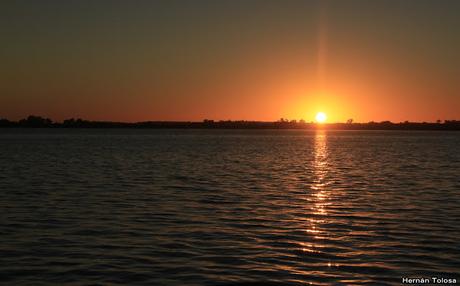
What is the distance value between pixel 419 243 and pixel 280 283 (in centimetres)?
708

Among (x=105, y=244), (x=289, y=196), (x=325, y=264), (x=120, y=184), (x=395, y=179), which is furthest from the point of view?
(x=395, y=179)

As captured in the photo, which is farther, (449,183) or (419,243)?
(449,183)

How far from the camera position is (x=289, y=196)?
1377 inches

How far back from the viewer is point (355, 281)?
15.4 meters

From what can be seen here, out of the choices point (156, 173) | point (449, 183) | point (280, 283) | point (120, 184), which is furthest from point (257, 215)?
point (156, 173)

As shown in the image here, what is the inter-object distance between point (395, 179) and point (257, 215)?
24245 mm

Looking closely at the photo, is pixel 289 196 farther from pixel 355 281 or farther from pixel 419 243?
pixel 355 281

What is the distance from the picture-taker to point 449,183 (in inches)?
1702

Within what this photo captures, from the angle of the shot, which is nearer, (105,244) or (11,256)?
(11,256)

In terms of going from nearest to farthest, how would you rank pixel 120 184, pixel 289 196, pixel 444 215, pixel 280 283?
pixel 280 283 < pixel 444 215 < pixel 289 196 < pixel 120 184

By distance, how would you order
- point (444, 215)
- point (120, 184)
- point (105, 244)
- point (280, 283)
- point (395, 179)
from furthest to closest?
point (395, 179) → point (120, 184) → point (444, 215) → point (105, 244) → point (280, 283)

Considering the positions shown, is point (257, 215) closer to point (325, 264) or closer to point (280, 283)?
point (325, 264)

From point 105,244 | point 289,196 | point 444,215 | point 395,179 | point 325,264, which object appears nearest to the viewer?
point 325,264

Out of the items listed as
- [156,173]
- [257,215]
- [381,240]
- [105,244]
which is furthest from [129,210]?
[156,173]
